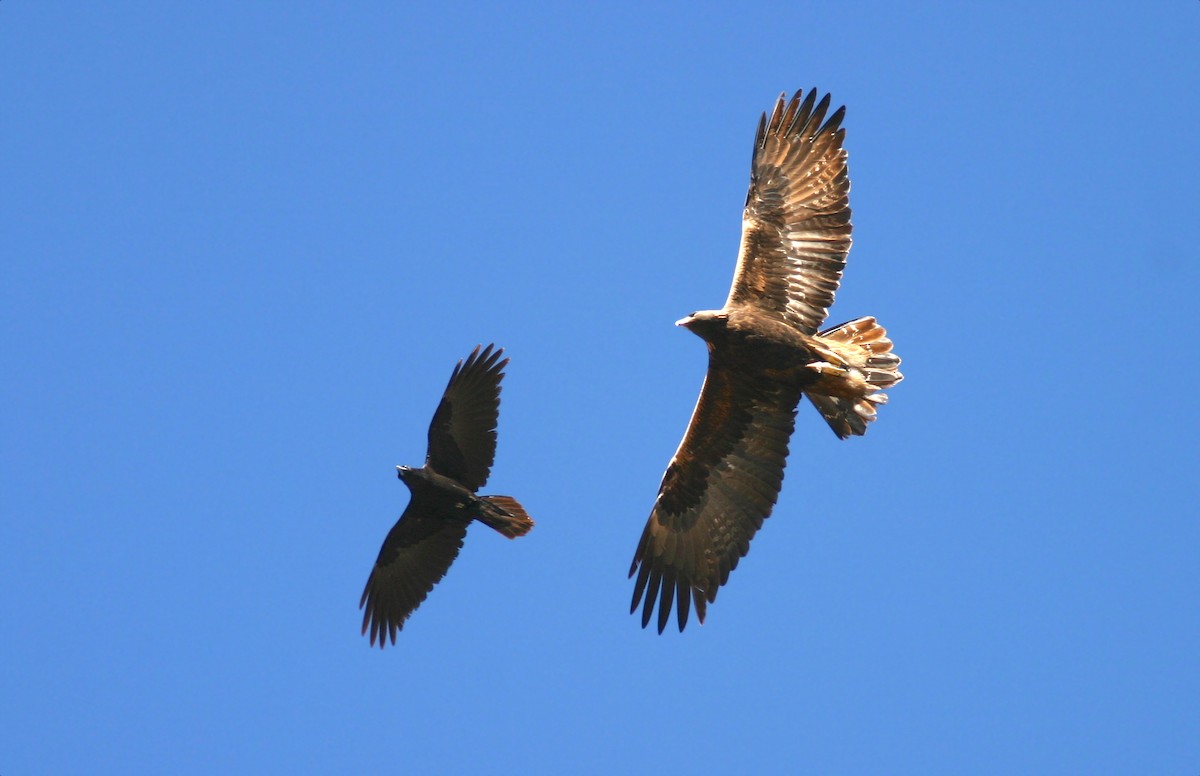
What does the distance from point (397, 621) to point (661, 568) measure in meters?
3.38

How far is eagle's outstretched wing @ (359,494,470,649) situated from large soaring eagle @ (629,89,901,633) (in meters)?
2.57

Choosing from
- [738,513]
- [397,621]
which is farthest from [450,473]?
[738,513]

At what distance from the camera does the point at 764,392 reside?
1141cm

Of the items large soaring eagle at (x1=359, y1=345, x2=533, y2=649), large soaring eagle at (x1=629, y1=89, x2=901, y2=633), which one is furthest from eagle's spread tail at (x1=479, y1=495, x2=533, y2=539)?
large soaring eagle at (x1=629, y1=89, x2=901, y2=633)

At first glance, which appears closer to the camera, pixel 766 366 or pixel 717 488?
pixel 766 366

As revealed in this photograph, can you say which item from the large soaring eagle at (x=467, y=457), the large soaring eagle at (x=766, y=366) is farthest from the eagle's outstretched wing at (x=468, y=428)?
the large soaring eagle at (x=766, y=366)

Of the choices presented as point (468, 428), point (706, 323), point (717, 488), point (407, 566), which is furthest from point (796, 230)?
point (407, 566)

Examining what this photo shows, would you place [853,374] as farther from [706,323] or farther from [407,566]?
[407,566]

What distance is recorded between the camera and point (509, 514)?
1288cm

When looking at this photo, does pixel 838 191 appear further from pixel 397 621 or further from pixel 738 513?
pixel 397 621

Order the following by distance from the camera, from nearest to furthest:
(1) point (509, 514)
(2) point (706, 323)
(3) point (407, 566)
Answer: (2) point (706, 323)
(1) point (509, 514)
(3) point (407, 566)

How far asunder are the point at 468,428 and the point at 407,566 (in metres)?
1.70

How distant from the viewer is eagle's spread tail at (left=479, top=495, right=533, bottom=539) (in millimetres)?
12867

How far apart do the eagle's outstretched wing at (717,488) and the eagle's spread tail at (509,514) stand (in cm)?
154
